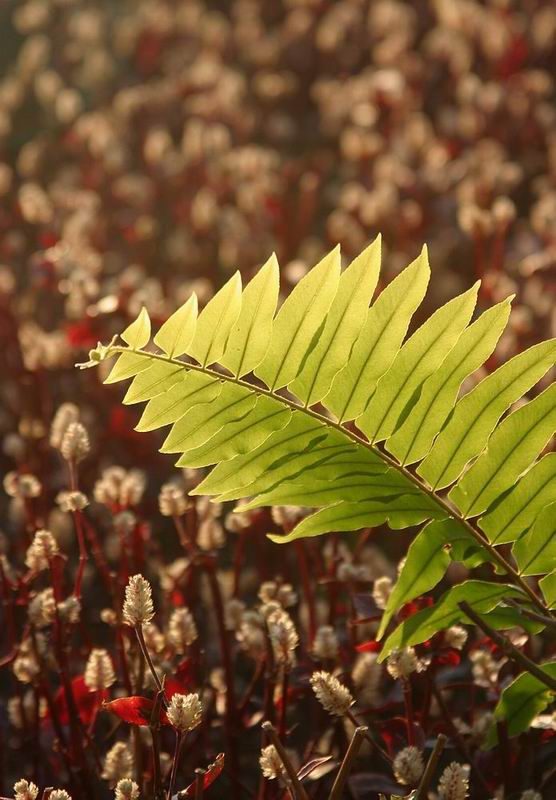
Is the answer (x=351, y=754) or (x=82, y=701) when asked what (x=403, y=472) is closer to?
(x=351, y=754)

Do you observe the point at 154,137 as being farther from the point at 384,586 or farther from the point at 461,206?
the point at 384,586

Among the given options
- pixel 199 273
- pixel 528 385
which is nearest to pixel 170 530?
pixel 199 273

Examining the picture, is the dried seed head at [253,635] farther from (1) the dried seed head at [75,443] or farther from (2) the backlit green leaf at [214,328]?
(2) the backlit green leaf at [214,328]

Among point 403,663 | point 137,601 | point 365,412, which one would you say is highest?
point 365,412

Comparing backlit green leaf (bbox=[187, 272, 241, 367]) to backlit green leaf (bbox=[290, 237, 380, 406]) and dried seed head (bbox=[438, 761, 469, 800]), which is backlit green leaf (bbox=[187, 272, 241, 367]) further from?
dried seed head (bbox=[438, 761, 469, 800])

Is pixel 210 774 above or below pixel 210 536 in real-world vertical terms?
below

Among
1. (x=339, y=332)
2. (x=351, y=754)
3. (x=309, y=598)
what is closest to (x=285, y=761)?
(x=351, y=754)

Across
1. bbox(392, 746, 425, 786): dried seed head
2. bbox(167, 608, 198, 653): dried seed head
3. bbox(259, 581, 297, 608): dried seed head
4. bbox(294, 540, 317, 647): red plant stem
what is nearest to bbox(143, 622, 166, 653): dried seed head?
bbox(167, 608, 198, 653): dried seed head
